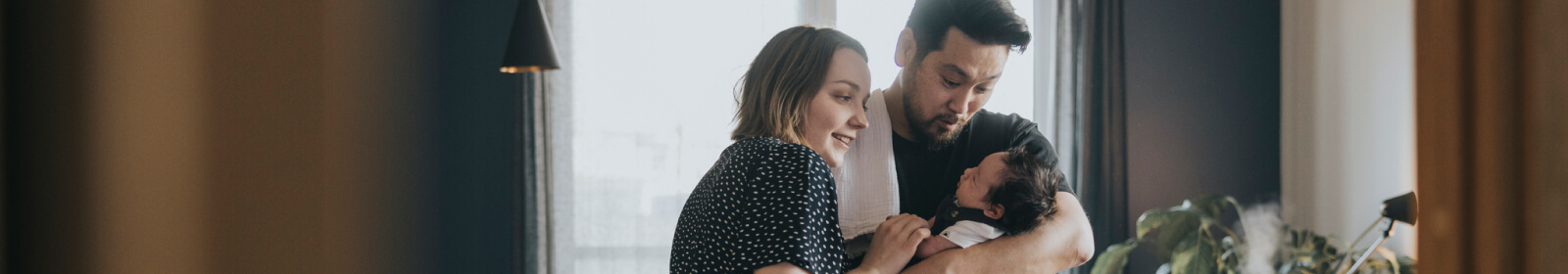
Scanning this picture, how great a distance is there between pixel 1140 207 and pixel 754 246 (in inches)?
88.9

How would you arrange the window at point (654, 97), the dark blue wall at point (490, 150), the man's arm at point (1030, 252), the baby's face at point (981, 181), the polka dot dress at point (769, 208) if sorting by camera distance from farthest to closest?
the window at point (654, 97)
the dark blue wall at point (490, 150)
the baby's face at point (981, 181)
the man's arm at point (1030, 252)
the polka dot dress at point (769, 208)

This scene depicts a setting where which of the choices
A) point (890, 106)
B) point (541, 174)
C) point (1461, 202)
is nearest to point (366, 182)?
point (1461, 202)

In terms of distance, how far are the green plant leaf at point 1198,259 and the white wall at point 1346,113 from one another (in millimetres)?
513

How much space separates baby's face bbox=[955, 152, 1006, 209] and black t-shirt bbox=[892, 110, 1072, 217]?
60 mm

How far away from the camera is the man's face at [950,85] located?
1649 millimetres

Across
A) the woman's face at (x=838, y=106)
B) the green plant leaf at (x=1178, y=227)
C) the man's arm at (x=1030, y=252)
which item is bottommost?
the green plant leaf at (x=1178, y=227)

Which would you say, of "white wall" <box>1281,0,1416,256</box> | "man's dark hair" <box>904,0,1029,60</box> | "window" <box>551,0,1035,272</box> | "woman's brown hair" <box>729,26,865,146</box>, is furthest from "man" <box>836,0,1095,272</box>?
"white wall" <box>1281,0,1416,256</box>

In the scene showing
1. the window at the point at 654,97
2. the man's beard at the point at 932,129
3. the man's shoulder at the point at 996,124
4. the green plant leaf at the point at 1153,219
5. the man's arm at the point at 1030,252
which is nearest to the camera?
the man's arm at the point at 1030,252

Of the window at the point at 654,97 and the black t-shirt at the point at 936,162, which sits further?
the window at the point at 654,97

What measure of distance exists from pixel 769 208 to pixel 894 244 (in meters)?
0.36

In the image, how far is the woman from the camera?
114 cm

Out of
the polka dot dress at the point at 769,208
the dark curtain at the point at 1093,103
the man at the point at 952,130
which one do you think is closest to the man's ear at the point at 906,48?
the man at the point at 952,130

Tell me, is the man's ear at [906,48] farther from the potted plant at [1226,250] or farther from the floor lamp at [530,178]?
the floor lamp at [530,178]

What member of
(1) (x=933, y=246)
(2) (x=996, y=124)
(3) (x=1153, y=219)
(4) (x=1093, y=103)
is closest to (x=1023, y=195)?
(1) (x=933, y=246)
